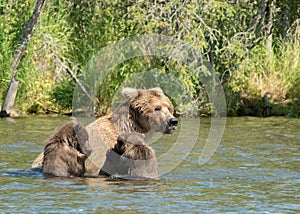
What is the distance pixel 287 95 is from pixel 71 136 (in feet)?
34.5

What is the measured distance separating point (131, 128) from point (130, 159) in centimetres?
38

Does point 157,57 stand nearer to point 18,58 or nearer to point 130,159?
point 18,58

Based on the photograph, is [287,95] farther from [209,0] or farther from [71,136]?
[71,136]

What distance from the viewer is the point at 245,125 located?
52.0ft

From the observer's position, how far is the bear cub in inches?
337

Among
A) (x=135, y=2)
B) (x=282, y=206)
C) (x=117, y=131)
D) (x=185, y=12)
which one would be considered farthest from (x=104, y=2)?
(x=282, y=206)

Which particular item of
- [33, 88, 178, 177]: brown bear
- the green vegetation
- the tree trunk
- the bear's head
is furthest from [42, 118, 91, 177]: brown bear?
the tree trunk

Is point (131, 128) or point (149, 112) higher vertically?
point (149, 112)

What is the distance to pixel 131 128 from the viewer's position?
880 cm

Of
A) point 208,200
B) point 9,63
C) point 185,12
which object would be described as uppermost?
point 185,12

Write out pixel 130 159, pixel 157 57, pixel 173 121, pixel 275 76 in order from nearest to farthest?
pixel 130 159
pixel 173 121
pixel 157 57
pixel 275 76

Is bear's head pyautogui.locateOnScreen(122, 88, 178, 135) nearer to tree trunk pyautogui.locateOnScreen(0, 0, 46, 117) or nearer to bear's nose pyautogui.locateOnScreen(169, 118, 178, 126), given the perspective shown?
bear's nose pyautogui.locateOnScreen(169, 118, 178, 126)

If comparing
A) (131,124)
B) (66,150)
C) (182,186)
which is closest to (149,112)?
(131,124)

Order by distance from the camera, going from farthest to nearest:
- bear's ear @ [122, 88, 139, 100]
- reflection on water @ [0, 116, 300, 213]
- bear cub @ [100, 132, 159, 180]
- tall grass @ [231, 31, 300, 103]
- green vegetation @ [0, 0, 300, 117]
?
tall grass @ [231, 31, 300, 103] < green vegetation @ [0, 0, 300, 117] < bear's ear @ [122, 88, 139, 100] < bear cub @ [100, 132, 159, 180] < reflection on water @ [0, 116, 300, 213]
